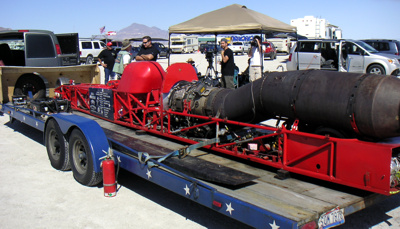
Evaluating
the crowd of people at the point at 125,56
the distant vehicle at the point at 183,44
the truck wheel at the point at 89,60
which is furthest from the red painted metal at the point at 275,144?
the distant vehicle at the point at 183,44

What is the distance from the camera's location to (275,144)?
4.52 m

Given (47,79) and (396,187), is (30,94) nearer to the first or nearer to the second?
(47,79)

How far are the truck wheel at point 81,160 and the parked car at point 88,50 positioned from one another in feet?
87.8

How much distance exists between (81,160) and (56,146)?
0.93 metres

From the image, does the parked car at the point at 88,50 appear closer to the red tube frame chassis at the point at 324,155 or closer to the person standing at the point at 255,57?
the person standing at the point at 255,57

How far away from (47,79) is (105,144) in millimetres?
5033

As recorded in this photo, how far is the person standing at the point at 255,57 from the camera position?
33.7 feet

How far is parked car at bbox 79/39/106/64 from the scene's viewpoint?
102 feet

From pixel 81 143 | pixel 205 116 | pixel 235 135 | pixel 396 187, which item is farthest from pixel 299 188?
Result: pixel 81 143

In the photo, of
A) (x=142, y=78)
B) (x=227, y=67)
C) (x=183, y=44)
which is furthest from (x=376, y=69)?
(x=183, y=44)

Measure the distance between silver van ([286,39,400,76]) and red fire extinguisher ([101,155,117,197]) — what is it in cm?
1352

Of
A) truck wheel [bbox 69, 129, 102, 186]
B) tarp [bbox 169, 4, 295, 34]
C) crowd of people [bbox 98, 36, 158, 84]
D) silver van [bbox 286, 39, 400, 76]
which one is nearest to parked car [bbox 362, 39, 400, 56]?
silver van [bbox 286, 39, 400, 76]

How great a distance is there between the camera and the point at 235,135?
4941 millimetres

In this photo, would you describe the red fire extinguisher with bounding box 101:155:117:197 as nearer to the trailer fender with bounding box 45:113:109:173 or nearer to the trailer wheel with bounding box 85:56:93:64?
the trailer fender with bounding box 45:113:109:173
